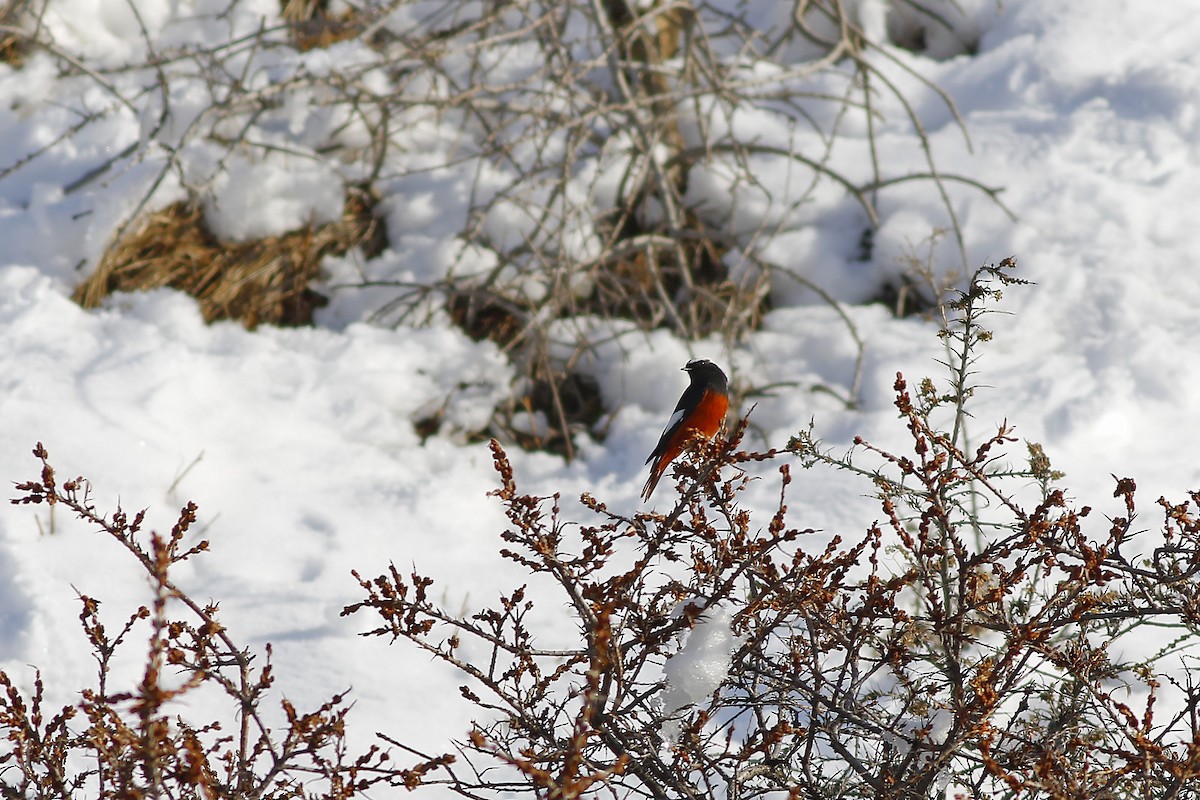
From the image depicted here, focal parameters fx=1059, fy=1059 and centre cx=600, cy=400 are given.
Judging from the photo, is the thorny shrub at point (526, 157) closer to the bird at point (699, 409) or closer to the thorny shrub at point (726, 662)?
the bird at point (699, 409)

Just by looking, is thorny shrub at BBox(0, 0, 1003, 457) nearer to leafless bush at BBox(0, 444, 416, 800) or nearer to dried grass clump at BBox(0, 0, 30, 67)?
dried grass clump at BBox(0, 0, 30, 67)

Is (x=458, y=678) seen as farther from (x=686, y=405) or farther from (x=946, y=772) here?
(x=946, y=772)

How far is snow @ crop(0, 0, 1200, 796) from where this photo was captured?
378cm

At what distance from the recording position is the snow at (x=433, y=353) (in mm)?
3775

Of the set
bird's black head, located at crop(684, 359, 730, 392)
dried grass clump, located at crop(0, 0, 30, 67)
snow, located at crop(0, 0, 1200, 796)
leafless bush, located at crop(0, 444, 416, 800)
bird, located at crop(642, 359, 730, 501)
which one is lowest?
leafless bush, located at crop(0, 444, 416, 800)

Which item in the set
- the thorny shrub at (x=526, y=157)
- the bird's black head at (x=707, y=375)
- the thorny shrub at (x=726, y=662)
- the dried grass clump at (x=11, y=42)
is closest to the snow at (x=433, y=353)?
the thorny shrub at (x=526, y=157)

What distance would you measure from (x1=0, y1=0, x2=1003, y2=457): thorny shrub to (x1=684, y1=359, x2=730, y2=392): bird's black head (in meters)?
1.81

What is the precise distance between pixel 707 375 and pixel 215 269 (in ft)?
11.0

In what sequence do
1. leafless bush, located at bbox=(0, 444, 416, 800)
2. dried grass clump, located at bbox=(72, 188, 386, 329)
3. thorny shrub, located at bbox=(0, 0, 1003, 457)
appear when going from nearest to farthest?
leafless bush, located at bbox=(0, 444, 416, 800) → thorny shrub, located at bbox=(0, 0, 1003, 457) → dried grass clump, located at bbox=(72, 188, 386, 329)

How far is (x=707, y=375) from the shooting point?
10.0 ft

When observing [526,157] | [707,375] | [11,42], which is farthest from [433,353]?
[11,42]

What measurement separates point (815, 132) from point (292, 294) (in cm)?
333

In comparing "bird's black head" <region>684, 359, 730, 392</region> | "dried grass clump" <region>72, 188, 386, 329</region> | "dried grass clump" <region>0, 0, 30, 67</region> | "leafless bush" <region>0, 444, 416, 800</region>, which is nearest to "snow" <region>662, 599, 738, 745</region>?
"leafless bush" <region>0, 444, 416, 800</region>

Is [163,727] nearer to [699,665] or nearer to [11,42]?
[699,665]
